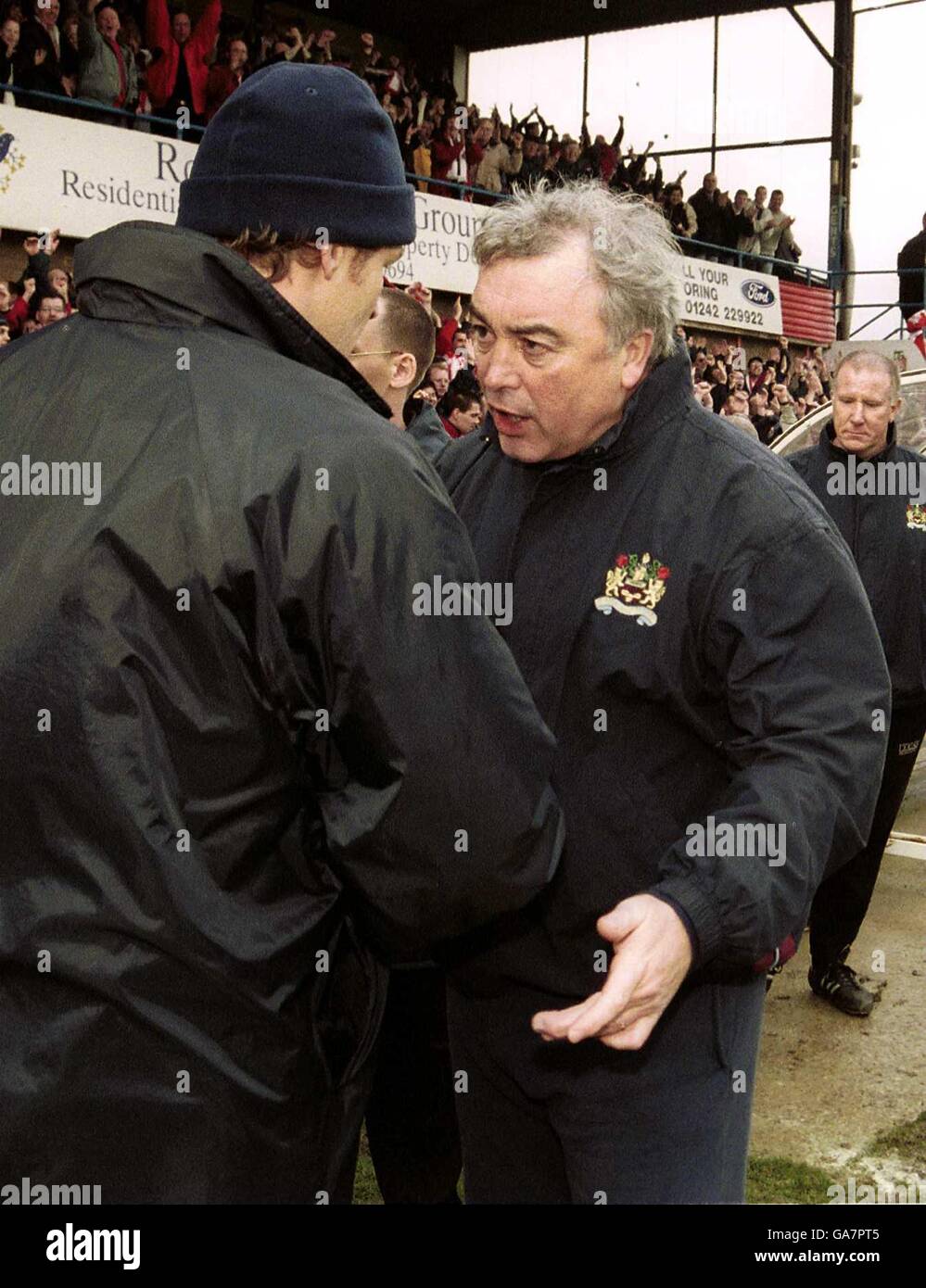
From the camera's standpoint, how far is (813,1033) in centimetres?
411

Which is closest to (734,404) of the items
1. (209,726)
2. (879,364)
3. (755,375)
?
(755,375)

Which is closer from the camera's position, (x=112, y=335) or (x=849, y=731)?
(x=112, y=335)

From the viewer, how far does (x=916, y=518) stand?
14.4 feet

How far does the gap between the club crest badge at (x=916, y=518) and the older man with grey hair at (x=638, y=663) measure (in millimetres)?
2649

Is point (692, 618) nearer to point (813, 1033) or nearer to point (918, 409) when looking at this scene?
point (813, 1033)

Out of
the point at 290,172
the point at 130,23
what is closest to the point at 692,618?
the point at 290,172

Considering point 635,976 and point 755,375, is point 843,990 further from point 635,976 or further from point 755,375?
point 755,375

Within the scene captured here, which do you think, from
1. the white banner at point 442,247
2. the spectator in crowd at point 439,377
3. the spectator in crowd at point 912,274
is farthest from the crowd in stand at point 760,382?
the spectator in crowd at point 439,377

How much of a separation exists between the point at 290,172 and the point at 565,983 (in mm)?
1103

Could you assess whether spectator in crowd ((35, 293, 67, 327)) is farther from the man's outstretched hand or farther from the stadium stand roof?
the stadium stand roof

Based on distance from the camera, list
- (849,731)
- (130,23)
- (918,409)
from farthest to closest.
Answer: (130,23)
(918,409)
(849,731)

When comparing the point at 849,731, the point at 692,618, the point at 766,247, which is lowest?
the point at 849,731

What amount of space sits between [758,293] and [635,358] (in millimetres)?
19072

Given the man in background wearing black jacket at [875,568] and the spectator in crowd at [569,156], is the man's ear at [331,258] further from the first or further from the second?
the spectator in crowd at [569,156]
